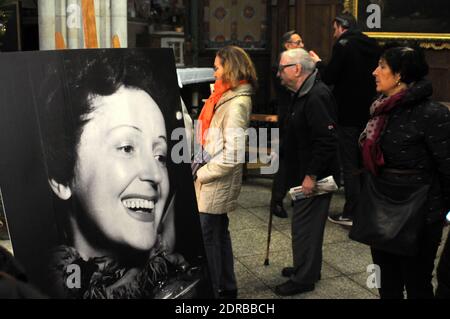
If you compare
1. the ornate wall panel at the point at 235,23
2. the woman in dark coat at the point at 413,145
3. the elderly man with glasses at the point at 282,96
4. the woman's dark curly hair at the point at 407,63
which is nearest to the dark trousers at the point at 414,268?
the woman in dark coat at the point at 413,145

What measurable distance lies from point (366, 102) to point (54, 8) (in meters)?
3.03

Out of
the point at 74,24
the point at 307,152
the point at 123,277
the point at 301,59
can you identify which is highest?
the point at 74,24

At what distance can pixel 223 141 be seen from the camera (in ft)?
11.4

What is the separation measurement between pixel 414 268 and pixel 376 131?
0.71 meters

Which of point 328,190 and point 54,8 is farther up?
point 54,8

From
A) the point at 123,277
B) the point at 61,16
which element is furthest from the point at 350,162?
the point at 123,277

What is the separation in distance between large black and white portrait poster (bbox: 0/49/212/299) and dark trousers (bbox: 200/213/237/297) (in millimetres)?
863

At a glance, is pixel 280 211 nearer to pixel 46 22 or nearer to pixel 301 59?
pixel 301 59

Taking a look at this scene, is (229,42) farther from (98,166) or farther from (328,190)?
(98,166)

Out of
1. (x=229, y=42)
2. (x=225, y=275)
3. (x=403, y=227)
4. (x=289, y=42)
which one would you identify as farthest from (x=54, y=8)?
(x=229, y=42)

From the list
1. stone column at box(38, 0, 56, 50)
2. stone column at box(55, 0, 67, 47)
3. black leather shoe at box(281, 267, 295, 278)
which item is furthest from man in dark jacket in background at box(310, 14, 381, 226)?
stone column at box(38, 0, 56, 50)

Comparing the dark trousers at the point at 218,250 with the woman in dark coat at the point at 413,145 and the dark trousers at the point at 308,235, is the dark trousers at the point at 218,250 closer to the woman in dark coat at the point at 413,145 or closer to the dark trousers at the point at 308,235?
the dark trousers at the point at 308,235

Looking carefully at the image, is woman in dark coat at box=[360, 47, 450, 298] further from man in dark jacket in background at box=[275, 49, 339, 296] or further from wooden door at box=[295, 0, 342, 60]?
wooden door at box=[295, 0, 342, 60]

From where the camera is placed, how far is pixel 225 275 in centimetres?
380
